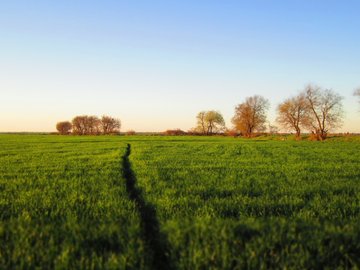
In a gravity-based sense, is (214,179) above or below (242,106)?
below

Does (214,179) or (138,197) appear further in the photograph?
(214,179)

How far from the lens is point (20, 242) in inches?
183

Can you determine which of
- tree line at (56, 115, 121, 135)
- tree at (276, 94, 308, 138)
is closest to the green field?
tree at (276, 94, 308, 138)

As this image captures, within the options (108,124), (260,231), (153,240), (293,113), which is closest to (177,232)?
(153,240)

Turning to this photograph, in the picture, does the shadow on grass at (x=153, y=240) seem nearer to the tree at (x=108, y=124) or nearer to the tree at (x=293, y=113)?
the tree at (x=293, y=113)

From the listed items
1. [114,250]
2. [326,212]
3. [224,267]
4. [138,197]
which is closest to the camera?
[224,267]

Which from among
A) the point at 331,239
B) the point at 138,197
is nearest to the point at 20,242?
the point at 138,197

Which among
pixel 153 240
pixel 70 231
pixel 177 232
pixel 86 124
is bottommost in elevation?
pixel 153 240

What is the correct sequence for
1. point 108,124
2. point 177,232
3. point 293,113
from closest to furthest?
1. point 177,232
2. point 293,113
3. point 108,124

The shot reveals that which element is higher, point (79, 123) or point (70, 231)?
point (79, 123)

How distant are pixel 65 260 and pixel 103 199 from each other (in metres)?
3.79

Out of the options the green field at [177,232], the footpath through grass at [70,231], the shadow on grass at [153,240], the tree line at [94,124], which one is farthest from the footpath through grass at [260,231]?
the tree line at [94,124]

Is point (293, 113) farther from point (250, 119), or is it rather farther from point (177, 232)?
point (177, 232)

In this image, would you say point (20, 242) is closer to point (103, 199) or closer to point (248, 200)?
point (103, 199)
